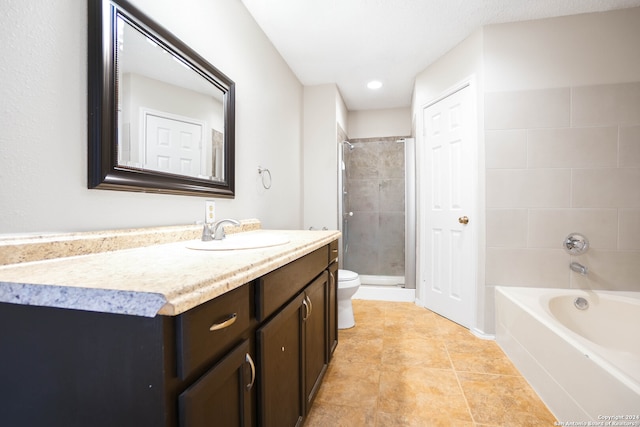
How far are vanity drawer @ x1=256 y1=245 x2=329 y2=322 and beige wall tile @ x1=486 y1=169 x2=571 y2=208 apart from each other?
1.52 m

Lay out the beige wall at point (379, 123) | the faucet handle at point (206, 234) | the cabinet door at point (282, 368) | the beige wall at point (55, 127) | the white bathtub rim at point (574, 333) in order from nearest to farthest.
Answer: the beige wall at point (55, 127), the cabinet door at point (282, 368), the white bathtub rim at point (574, 333), the faucet handle at point (206, 234), the beige wall at point (379, 123)

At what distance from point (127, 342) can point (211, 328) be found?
0.48ft

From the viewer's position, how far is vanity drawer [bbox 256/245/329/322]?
830 mm

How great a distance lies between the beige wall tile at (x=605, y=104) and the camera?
1.95 m

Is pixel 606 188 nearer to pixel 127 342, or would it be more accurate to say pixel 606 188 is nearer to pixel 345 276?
pixel 345 276

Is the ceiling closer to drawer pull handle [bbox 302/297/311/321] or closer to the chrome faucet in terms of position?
the chrome faucet

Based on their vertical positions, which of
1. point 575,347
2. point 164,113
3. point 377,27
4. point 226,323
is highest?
point 377,27

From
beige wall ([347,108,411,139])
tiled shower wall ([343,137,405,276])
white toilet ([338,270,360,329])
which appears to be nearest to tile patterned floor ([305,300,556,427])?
white toilet ([338,270,360,329])

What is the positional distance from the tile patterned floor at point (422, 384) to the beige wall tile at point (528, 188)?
1031 millimetres

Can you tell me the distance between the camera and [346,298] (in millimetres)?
2365

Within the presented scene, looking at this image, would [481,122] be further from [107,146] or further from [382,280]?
[107,146]

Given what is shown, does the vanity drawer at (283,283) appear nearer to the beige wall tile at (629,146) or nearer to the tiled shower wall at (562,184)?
the tiled shower wall at (562,184)

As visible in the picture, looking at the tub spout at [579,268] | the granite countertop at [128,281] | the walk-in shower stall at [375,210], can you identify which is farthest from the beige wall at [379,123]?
the granite countertop at [128,281]

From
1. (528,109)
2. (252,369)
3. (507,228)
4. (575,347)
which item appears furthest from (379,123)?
(252,369)
